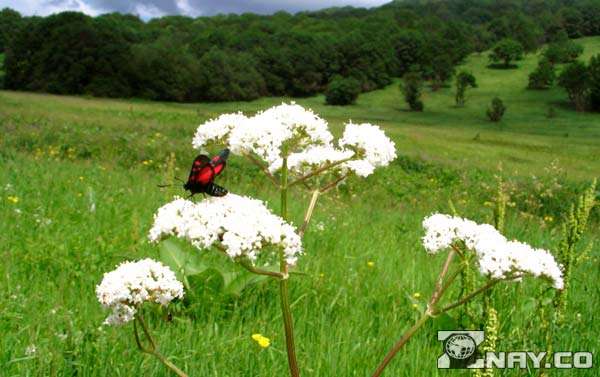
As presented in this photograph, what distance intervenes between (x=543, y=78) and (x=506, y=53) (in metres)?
22.4

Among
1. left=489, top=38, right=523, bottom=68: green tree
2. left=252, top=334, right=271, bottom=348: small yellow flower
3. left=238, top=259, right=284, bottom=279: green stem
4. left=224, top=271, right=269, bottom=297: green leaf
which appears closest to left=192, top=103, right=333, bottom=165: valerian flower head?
left=238, top=259, right=284, bottom=279: green stem

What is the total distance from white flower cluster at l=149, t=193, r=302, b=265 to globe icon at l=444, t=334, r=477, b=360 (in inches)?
66.7

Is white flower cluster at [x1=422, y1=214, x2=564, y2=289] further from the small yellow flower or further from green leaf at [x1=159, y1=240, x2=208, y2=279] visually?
green leaf at [x1=159, y1=240, x2=208, y2=279]

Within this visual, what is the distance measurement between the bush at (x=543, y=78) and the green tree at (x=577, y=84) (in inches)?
237

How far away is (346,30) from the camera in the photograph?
166 m

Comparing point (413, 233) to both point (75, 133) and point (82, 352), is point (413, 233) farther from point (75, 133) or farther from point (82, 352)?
point (75, 133)

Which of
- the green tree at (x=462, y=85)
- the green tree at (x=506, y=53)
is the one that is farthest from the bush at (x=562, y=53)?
the green tree at (x=462, y=85)

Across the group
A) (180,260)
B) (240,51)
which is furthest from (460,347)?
(240,51)

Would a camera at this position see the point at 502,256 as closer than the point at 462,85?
Yes

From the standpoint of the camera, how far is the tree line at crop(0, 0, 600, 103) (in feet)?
352

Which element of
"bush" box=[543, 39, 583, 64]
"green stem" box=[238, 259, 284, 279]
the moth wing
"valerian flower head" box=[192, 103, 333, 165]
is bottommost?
"green stem" box=[238, 259, 284, 279]

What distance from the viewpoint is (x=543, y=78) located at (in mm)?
121000

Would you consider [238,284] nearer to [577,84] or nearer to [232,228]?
[232,228]

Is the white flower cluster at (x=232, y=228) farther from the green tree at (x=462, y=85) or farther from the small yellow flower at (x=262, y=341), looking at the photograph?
the green tree at (x=462, y=85)
